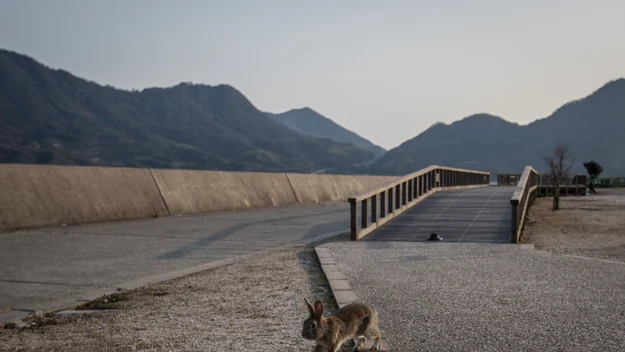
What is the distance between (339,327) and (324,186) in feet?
79.1

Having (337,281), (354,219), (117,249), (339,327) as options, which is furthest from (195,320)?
(354,219)

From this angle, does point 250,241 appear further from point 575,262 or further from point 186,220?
point 575,262

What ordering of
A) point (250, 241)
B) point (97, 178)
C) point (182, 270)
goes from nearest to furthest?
point (182, 270), point (250, 241), point (97, 178)

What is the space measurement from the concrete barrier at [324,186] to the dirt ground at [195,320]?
52.9ft

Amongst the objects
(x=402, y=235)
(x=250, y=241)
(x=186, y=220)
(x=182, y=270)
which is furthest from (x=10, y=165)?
(x=402, y=235)

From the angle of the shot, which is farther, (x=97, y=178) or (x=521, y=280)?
(x=97, y=178)

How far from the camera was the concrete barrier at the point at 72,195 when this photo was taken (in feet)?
42.8

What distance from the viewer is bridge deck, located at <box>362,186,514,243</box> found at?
1270 cm

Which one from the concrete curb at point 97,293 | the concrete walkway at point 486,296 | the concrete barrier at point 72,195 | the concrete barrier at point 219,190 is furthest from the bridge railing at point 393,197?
the concrete barrier at point 72,195

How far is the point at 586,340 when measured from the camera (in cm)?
486

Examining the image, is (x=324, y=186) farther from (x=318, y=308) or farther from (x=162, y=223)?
(x=318, y=308)

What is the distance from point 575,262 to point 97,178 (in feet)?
38.4

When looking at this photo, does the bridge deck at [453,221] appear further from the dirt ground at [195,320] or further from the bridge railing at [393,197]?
the dirt ground at [195,320]

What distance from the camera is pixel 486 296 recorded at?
6.62 meters
